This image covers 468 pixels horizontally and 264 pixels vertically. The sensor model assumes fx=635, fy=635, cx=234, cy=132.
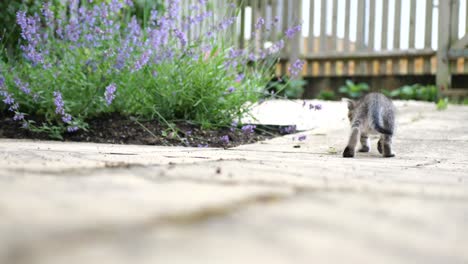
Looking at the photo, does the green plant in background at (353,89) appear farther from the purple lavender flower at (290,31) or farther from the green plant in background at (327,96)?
the purple lavender flower at (290,31)

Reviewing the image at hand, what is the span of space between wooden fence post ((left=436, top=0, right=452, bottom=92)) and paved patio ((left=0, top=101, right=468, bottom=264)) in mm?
6364

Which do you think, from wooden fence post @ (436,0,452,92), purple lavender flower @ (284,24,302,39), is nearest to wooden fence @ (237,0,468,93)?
wooden fence post @ (436,0,452,92)

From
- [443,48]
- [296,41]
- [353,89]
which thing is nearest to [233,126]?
[353,89]

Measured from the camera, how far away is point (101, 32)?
3.38 metres

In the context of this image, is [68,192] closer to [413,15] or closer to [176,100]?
[176,100]

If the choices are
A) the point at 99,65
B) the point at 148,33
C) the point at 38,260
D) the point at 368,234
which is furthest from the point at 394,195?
the point at 148,33

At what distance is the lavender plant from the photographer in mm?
Result: 3443

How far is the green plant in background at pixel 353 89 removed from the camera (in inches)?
318

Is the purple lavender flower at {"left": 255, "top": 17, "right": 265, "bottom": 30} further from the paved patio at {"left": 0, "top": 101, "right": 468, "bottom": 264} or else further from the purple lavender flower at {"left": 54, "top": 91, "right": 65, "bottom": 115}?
the paved patio at {"left": 0, "top": 101, "right": 468, "bottom": 264}

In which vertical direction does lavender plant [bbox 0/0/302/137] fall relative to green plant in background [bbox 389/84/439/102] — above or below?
below

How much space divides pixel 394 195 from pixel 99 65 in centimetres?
244

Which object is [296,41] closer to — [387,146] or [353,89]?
[353,89]

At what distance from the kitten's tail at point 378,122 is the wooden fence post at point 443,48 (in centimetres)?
506

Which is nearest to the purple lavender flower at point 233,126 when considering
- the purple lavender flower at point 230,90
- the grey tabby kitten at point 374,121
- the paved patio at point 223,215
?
the purple lavender flower at point 230,90
